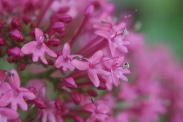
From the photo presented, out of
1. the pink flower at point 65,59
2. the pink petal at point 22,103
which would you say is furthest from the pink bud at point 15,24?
the pink petal at point 22,103

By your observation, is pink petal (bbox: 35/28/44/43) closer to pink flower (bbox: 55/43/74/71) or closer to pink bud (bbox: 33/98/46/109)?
pink flower (bbox: 55/43/74/71)

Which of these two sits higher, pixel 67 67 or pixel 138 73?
pixel 138 73

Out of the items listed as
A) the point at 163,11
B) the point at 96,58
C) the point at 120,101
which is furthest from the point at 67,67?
the point at 163,11

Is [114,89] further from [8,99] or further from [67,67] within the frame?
[8,99]

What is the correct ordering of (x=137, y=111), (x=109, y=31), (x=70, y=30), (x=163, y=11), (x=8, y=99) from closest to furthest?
(x=8, y=99)
(x=109, y=31)
(x=70, y=30)
(x=137, y=111)
(x=163, y=11)

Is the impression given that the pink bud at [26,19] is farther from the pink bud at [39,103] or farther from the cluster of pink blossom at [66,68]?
the pink bud at [39,103]
